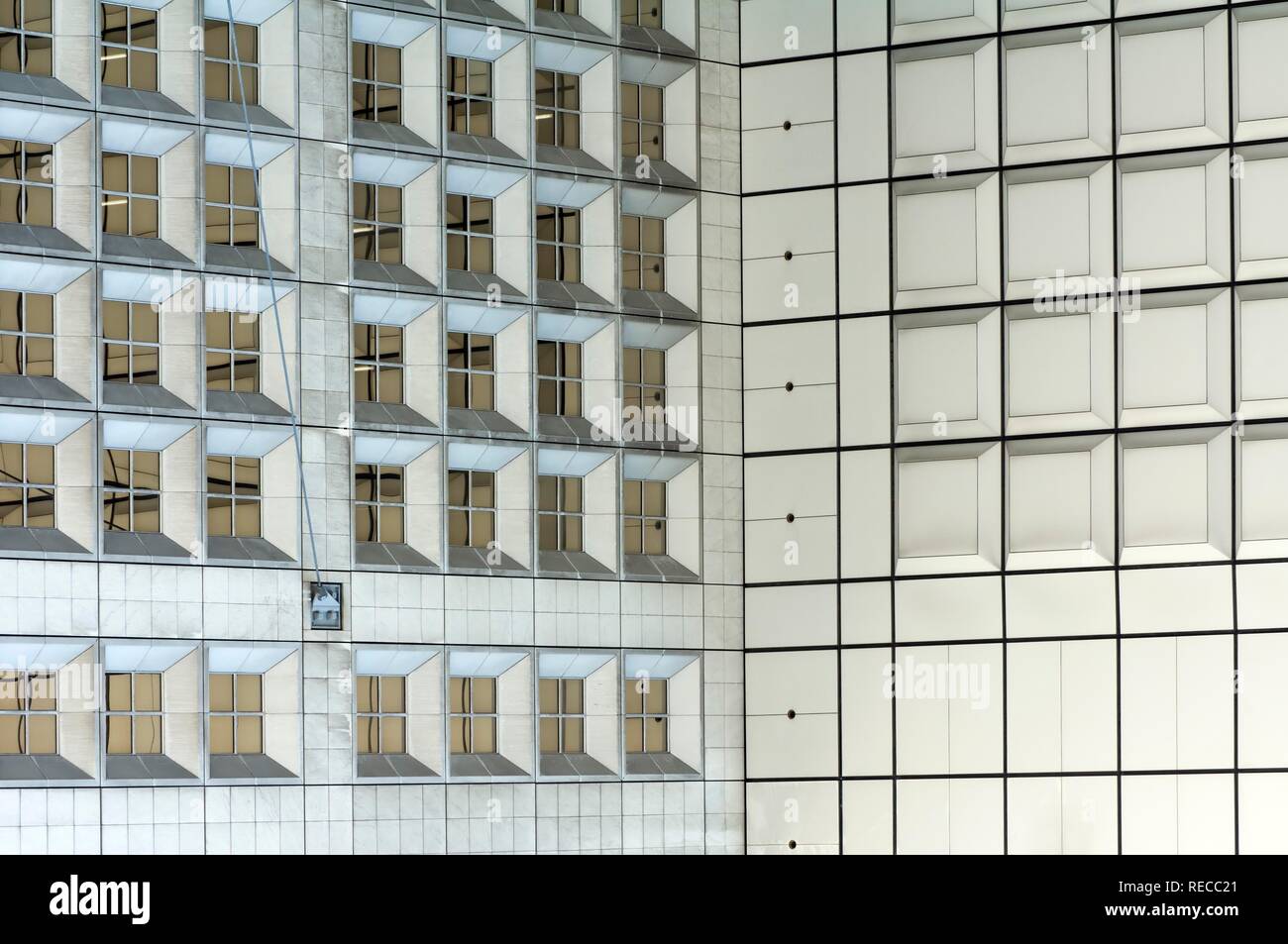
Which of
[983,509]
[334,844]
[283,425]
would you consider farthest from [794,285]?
[334,844]

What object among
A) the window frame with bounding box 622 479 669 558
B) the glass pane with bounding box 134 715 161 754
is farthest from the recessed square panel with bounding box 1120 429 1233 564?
the glass pane with bounding box 134 715 161 754

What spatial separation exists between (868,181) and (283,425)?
948 centimetres

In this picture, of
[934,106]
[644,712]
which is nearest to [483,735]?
[644,712]

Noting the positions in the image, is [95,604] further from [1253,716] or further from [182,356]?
[1253,716]

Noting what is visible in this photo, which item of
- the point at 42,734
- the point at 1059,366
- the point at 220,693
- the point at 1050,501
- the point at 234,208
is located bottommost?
the point at 42,734

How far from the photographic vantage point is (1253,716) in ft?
66.1

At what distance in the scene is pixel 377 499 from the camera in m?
20.9

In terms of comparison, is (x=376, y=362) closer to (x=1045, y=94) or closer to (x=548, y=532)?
(x=548, y=532)

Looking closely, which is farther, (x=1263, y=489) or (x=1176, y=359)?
(x=1176, y=359)

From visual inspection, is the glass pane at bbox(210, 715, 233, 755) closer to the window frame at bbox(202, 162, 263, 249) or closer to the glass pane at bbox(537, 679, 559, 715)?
the glass pane at bbox(537, 679, 559, 715)

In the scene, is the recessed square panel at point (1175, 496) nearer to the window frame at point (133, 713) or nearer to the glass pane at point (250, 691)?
the glass pane at point (250, 691)

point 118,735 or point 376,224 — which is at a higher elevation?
point 376,224

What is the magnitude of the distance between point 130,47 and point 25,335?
4168mm

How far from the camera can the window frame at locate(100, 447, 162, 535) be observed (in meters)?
19.3
